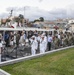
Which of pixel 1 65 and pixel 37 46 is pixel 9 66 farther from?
pixel 37 46

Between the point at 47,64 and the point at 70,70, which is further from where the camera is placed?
the point at 47,64

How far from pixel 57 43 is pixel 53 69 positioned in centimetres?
950

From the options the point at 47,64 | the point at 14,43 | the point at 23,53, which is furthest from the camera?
the point at 14,43

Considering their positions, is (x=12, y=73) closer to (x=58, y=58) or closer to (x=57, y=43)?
(x=58, y=58)

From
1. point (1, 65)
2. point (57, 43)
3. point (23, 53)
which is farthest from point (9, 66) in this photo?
point (57, 43)

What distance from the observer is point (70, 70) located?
12.5 m

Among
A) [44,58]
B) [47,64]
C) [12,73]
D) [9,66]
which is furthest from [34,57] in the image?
[12,73]

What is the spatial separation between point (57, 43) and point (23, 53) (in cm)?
508

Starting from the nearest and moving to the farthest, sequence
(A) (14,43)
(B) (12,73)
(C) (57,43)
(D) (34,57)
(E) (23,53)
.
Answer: (B) (12,73), (D) (34,57), (E) (23,53), (A) (14,43), (C) (57,43)

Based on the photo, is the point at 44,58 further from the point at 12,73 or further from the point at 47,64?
the point at 12,73

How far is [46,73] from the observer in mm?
11781

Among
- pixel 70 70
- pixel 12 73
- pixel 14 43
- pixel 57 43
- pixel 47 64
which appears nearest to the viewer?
pixel 12 73

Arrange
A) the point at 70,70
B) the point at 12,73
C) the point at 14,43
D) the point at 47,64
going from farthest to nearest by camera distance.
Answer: the point at 14,43, the point at 47,64, the point at 70,70, the point at 12,73

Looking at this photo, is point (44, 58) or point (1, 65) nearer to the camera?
point (1, 65)
